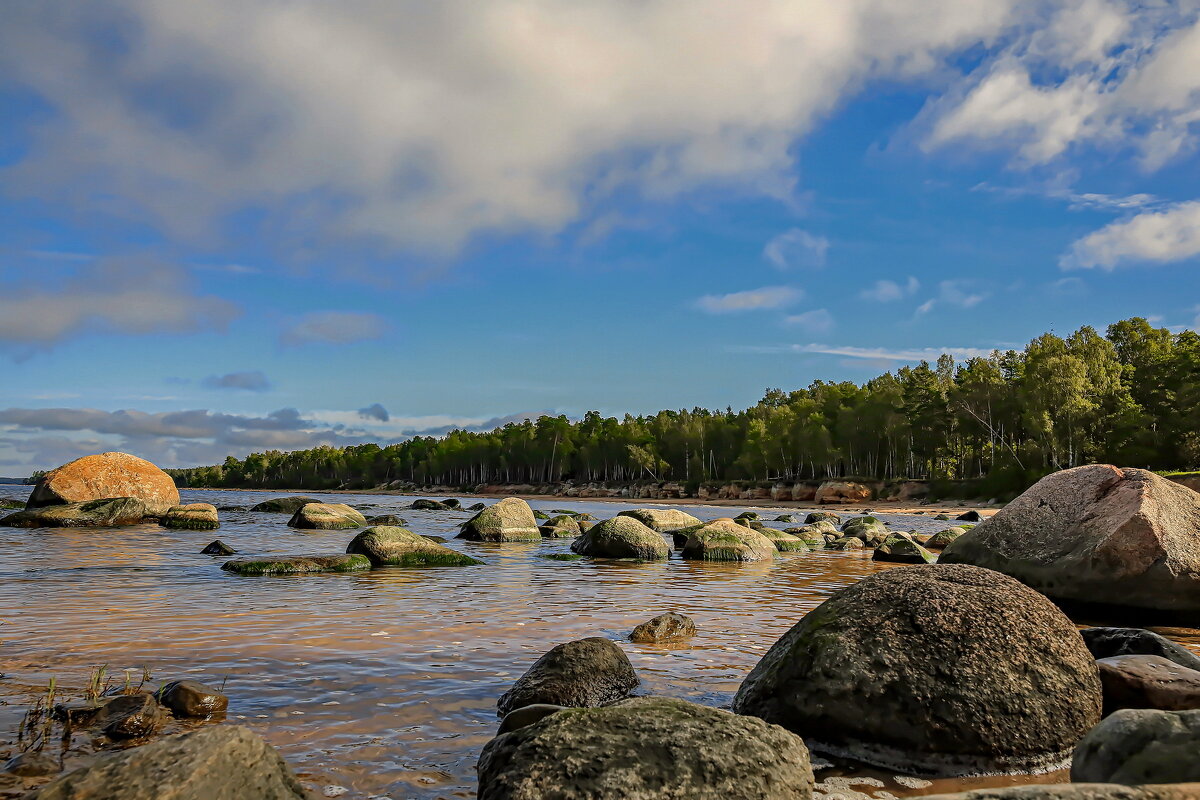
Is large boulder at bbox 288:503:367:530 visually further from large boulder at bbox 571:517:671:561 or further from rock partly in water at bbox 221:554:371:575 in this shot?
rock partly in water at bbox 221:554:371:575

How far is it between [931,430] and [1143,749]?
8262 cm

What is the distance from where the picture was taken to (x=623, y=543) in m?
18.8

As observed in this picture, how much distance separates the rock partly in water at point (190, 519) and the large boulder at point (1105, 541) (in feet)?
Result: 80.7

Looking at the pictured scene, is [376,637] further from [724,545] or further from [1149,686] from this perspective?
[724,545]

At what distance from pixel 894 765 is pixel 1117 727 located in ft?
4.32

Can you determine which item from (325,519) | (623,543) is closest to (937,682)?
(623,543)

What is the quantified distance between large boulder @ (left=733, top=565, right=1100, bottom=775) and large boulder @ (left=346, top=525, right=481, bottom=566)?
1134cm

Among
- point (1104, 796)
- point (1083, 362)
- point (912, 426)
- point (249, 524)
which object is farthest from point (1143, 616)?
point (912, 426)

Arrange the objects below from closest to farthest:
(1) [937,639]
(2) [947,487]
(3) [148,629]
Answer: (1) [937,639] < (3) [148,629] < (2) [947,487]

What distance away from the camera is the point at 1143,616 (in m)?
9.71

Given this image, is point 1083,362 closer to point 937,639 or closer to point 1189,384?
point 1189,384

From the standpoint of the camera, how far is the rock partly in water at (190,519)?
26.3 metres

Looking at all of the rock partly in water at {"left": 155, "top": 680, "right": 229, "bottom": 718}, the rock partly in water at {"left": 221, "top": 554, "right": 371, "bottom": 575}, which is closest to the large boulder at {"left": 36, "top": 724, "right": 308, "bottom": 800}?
the rock partly in water at {"left": 155, "top": 680, "right": 229, "bottom": 718}

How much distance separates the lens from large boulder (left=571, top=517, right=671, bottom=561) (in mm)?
18672
